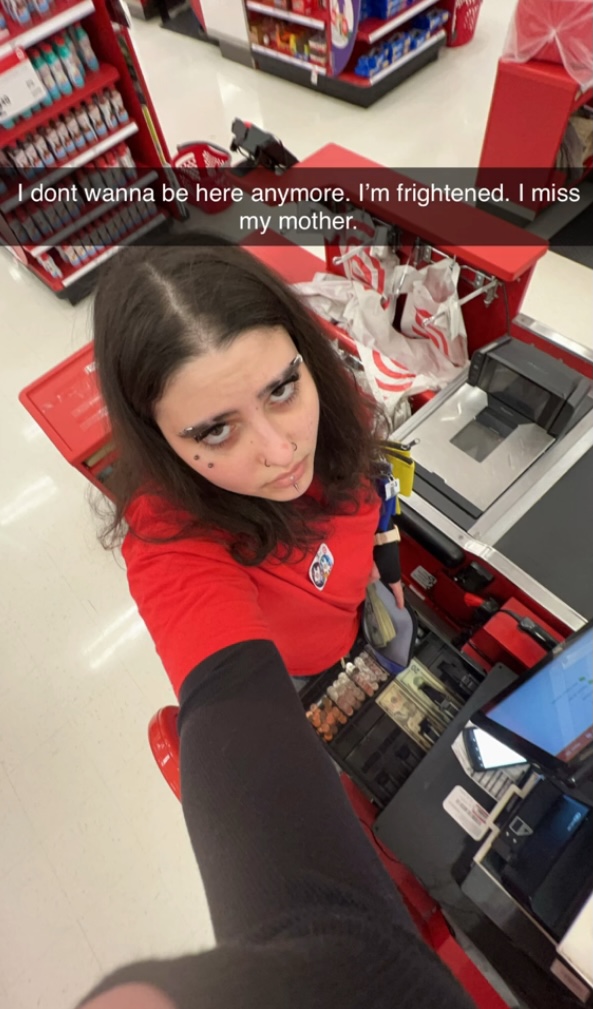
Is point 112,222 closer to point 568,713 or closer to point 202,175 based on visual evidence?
point 202,175

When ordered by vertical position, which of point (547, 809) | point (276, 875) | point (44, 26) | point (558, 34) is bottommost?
point (558, 34)

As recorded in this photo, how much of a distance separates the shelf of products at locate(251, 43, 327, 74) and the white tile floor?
2787mm

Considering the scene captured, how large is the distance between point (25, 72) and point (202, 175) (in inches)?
50.4

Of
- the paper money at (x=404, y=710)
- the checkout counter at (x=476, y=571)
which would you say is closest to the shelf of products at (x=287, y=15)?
the checkout counter at (x=476, y=571)

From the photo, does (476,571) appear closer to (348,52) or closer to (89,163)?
(89,163)

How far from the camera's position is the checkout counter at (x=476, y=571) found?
978 mm

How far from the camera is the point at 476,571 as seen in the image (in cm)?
139

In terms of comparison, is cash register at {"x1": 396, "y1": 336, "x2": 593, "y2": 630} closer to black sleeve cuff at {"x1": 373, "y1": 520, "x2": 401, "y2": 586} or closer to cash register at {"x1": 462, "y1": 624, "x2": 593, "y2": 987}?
black sleeve cuff at {"x1": 373, "y1": 520, "x2": 401, "y2": 586}

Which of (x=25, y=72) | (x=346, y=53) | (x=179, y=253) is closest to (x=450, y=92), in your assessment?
(x=346, y=53)

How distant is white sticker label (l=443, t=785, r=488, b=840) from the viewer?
1042mm

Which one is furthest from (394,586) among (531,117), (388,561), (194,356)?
(531,117)

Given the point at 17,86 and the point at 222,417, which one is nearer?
the point at 222,417

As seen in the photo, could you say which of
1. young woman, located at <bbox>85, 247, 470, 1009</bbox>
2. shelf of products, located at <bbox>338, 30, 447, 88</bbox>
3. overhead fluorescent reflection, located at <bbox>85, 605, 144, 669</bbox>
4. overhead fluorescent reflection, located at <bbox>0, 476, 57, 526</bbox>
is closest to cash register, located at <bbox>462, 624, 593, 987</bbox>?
young woman, located at <bbox>85, 247, 470, 1009</bbox>

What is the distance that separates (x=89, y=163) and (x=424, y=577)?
122 inches
